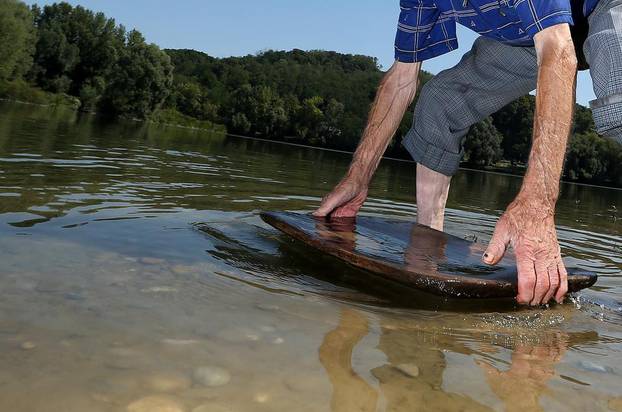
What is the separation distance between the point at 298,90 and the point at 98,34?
34.5 m

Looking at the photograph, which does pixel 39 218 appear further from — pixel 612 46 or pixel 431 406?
pixel 612 46

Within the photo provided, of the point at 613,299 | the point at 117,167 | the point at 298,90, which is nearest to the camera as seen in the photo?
the point at 613,299

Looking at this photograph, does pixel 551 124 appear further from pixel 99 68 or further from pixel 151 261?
pixel 99 68

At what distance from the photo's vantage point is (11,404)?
3.00 feet

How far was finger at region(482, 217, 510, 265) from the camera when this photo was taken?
5.52ft

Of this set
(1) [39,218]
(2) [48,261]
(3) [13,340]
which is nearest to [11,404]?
(3) [13,340]

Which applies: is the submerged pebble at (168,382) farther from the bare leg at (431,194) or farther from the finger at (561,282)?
the bare leg at (431,194)

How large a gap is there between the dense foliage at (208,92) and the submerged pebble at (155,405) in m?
41.5

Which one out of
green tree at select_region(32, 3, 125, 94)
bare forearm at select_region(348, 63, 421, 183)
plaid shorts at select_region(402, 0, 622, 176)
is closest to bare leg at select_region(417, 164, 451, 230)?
plaid shorts at select_region(402, 0, 622, 176)

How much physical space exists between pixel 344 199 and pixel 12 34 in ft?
168

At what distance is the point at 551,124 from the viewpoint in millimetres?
1790

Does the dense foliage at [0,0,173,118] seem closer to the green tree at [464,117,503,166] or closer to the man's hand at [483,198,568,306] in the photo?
the green tree at [464,117,503,166]

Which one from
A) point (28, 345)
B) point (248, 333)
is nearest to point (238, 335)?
point (248, 333)

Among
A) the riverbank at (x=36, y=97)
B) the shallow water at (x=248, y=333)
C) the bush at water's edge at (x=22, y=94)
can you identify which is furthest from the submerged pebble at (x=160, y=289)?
the bush at water's edge at (x=22, y=94)
